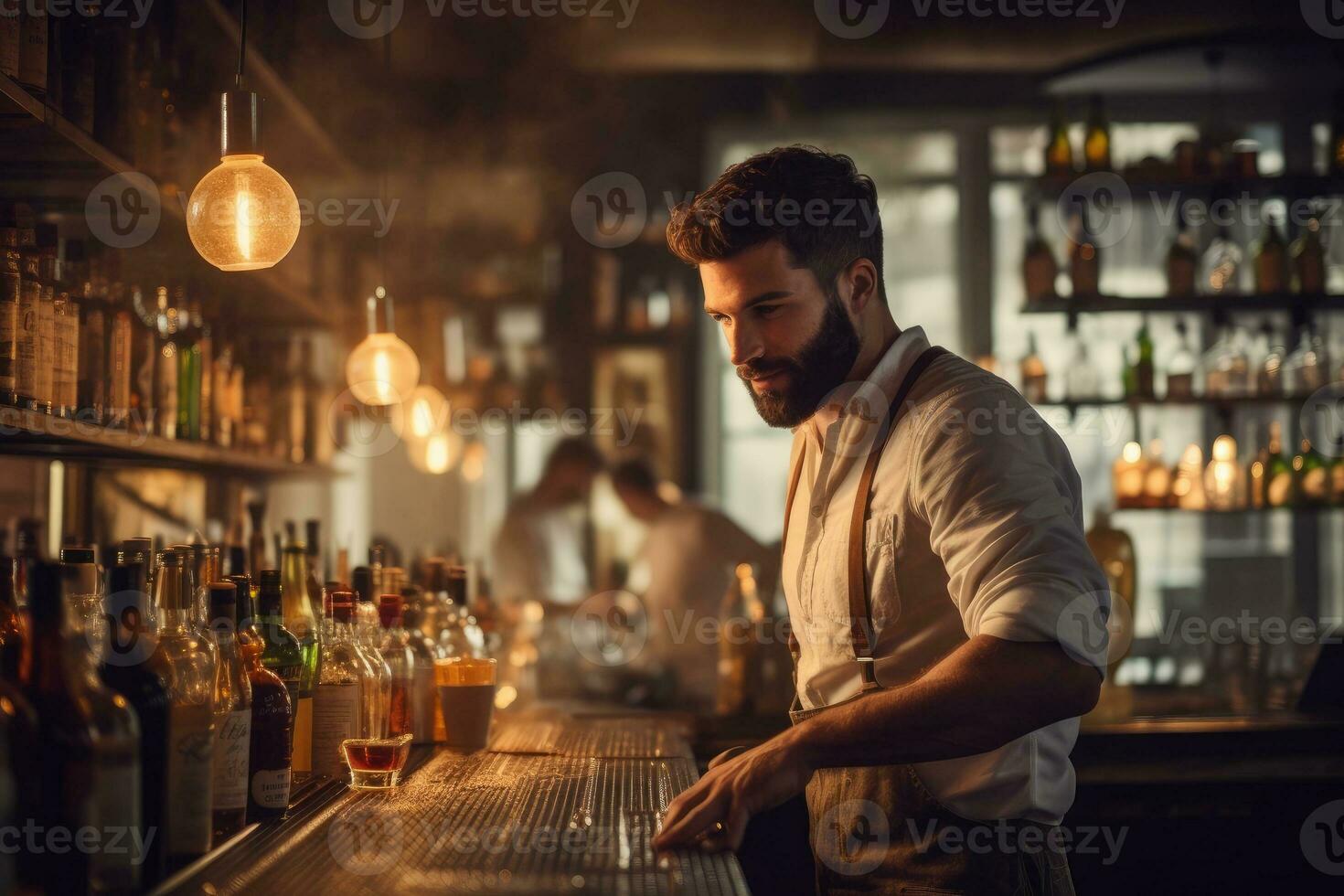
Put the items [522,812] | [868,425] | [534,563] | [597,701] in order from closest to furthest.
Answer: [522,812]
[868,425]
[597,701]
[534,563]

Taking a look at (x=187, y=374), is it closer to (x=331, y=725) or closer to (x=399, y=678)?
(x=399, y=678)

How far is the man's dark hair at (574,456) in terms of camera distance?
475cm

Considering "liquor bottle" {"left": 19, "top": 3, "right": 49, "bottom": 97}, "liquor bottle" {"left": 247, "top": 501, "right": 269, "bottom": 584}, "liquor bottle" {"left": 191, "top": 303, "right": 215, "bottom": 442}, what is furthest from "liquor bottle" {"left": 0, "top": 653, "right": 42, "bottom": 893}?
"liquor bottle" {"left": 191, "top": 303, "right": 215, "bottom": 442}

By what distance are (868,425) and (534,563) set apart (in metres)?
3.37

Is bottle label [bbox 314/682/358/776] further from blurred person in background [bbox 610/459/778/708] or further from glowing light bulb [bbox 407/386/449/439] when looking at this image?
blurred person in background [bbox 610/459/778/708]

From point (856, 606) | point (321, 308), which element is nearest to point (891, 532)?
point (856, 606)

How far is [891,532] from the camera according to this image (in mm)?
1566

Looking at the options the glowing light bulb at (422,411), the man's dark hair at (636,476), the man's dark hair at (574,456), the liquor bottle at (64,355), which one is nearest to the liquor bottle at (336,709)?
the liquor bottle at (64,355)

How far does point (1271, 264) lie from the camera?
3904 mm

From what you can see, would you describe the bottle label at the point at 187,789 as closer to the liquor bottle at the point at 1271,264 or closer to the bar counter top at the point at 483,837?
the bar counter top at the point at 483,837

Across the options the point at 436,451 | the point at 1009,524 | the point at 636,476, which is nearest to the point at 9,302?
the point at 1009,524

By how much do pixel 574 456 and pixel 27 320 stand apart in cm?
314

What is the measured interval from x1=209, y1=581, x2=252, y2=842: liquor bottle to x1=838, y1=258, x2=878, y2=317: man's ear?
91cm

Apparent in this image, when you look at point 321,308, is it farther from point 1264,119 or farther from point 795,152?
point 1264,119
